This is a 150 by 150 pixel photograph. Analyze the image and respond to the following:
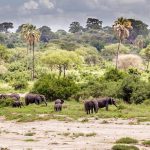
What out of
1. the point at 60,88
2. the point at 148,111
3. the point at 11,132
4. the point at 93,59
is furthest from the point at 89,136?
the point at 93,59

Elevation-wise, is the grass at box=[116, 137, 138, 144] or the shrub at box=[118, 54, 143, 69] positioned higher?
the shrub at box=[118, 54, 143, 69]

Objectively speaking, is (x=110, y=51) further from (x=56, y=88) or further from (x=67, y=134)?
(x=67, y=134)

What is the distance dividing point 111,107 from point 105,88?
38.9 feet

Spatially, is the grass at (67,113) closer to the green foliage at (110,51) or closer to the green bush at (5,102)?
the green bush at (5,102)

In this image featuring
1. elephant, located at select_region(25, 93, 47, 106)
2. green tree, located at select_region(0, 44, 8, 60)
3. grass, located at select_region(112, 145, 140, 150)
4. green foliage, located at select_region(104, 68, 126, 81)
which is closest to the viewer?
grass, located at select_region(112, 145, 140, 150)

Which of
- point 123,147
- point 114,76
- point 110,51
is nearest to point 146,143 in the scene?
point 123,147

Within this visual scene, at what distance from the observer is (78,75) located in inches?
4158

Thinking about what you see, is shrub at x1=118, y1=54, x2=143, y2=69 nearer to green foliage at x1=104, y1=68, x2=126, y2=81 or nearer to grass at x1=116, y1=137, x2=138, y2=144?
green foliage at x1=104, y1=68, x2=126, y2=81

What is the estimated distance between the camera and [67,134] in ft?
117

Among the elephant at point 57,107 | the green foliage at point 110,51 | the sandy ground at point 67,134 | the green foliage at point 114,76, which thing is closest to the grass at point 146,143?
the sandy ground at point 67,134

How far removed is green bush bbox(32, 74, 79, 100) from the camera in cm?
6419

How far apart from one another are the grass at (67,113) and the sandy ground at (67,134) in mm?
1651

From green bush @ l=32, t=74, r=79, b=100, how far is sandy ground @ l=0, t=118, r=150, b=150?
748 inches

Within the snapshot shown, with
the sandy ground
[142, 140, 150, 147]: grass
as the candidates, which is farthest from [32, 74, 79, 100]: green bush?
[142, 140, 150, 147]: grass
